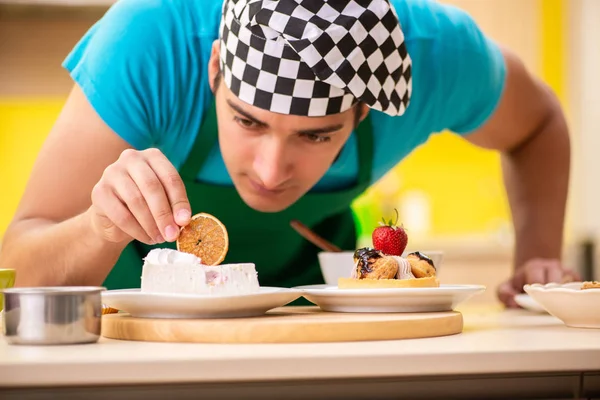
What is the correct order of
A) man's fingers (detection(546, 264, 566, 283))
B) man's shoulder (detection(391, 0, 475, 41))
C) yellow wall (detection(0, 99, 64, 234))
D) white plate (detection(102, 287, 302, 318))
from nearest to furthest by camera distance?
1. white plate (detection(102, 287, 302, 318))
2. man's fingers (detection(546, 264, 566, 283))
3. man's shoulder (detection(391, 0, 475, 41))
4. yellow wall (detection(0, 99, 64, 234))

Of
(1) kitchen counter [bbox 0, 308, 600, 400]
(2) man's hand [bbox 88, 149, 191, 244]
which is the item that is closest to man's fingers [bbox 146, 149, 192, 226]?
(2) man's hand [bbox 88, 149, 191, 244]

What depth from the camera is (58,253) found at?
147 cm

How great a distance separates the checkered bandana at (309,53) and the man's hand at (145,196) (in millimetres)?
391

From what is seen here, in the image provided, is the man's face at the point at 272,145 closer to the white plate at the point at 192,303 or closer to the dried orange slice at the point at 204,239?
the dried orange slice at the point at 204,239

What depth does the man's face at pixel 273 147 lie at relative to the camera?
1541mm

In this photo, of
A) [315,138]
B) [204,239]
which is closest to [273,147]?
[315,138]

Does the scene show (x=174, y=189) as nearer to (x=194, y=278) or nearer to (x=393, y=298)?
(x=194, y=278)

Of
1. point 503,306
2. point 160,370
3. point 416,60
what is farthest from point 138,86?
point 503,306

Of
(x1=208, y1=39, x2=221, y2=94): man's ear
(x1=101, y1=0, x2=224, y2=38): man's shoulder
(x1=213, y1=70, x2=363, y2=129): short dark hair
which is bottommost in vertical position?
(x1=213, y1=70, x2=363, y2=129): short dark hair

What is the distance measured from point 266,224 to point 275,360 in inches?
46.6

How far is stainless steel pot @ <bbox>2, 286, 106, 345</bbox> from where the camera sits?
0.96 m

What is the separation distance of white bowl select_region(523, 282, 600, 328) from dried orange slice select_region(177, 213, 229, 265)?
50 centimetres

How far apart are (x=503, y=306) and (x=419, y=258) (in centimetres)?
60

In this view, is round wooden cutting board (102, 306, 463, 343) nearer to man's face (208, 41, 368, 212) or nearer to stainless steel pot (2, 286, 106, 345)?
stainless steel pot (2, 286, 106, 345)
